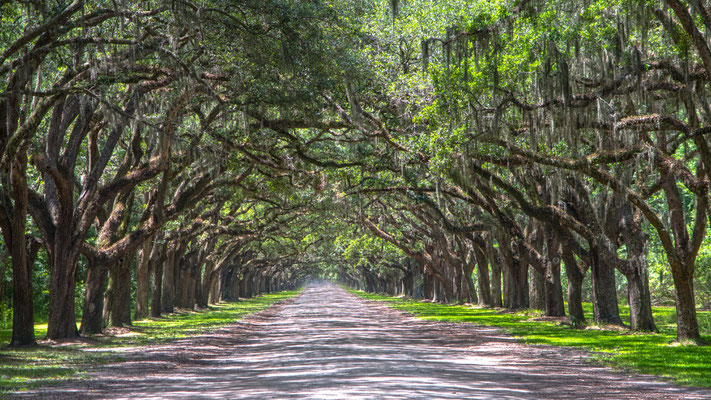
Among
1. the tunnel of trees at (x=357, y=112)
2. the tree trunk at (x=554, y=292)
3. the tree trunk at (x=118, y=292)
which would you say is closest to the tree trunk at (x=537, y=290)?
the tree trunk at (x=554, y=292)

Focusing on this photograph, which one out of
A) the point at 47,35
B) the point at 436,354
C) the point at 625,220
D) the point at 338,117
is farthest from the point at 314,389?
the point at 625,220

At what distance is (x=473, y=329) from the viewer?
971 inches

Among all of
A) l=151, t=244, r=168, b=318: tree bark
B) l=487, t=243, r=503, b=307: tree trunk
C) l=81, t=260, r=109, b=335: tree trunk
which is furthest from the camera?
l=487, t=243, r=503, b=307: tree trunk

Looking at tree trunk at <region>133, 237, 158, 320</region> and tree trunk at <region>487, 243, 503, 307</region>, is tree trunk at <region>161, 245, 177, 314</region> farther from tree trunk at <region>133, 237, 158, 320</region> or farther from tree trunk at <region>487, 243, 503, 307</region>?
tree trunk at <region>487, 243, 503, 307</region>

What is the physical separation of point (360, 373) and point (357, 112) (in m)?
8.11

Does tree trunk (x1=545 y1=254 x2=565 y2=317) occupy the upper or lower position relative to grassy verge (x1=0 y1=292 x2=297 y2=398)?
upper

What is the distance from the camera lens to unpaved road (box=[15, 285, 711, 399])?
372 inches

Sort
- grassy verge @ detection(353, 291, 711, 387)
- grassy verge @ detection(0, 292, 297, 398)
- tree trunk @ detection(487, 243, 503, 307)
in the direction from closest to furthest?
1. grassy verge @ detection(0, 292, 297, 398)
2. grassy verge @ detection(353, 291, 711, 387)
3. tree trunk @ detection(487, 243, 503, 307)

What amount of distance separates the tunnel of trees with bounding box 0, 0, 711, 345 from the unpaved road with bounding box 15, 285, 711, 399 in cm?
411

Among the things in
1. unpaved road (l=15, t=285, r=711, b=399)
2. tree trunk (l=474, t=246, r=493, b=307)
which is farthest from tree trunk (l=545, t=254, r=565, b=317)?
tree trunk (l=474, t=246, r=493, b=307)

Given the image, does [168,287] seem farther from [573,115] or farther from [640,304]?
[573,115]

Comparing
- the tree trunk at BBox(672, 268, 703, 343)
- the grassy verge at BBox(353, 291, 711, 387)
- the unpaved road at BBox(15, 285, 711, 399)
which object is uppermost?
the tree trunk at BBox(672, 268, 703, 343)

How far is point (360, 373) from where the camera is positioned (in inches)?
432

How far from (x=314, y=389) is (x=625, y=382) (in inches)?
206
